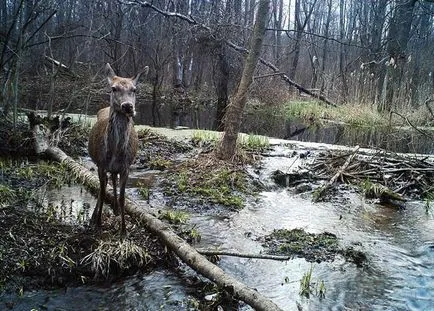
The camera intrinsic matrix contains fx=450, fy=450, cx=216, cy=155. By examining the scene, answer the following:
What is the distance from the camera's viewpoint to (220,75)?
20.0 metres

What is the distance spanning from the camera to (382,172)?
313 inches

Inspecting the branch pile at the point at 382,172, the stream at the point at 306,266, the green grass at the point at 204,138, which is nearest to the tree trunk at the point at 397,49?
the branch pile at the point at 382,172

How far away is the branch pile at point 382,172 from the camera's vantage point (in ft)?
24.9

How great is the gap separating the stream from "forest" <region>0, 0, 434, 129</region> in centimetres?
660

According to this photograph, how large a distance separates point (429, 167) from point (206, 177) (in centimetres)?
400

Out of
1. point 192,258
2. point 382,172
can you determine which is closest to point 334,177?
point 382,172

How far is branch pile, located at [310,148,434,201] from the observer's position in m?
7.59

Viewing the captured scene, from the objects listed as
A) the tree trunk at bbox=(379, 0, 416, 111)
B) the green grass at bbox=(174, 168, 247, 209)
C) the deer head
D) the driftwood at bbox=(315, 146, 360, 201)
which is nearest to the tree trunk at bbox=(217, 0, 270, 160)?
the green grass at bbox=(174, 168, 247, 209)

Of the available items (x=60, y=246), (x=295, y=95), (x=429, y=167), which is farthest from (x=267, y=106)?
(x=60, y=246)

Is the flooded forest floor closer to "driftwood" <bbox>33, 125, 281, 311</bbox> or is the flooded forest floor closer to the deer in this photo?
"driftwood" <bbox>33, 125, 281, 311</bbox>

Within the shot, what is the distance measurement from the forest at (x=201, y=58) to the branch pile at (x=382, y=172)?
4.62 meters

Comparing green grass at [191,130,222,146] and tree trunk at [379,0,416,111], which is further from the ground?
tree trunk at [379,0,416,111]

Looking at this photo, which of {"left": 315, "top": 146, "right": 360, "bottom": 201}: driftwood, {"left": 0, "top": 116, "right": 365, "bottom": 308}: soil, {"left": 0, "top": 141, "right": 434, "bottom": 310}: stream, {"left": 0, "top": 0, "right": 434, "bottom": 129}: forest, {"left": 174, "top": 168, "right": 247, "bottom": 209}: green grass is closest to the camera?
{"left": 0, "top": 141, "right": 434, "bottom": 310}: stream

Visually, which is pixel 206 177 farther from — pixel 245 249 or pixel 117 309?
pixel 117 309
